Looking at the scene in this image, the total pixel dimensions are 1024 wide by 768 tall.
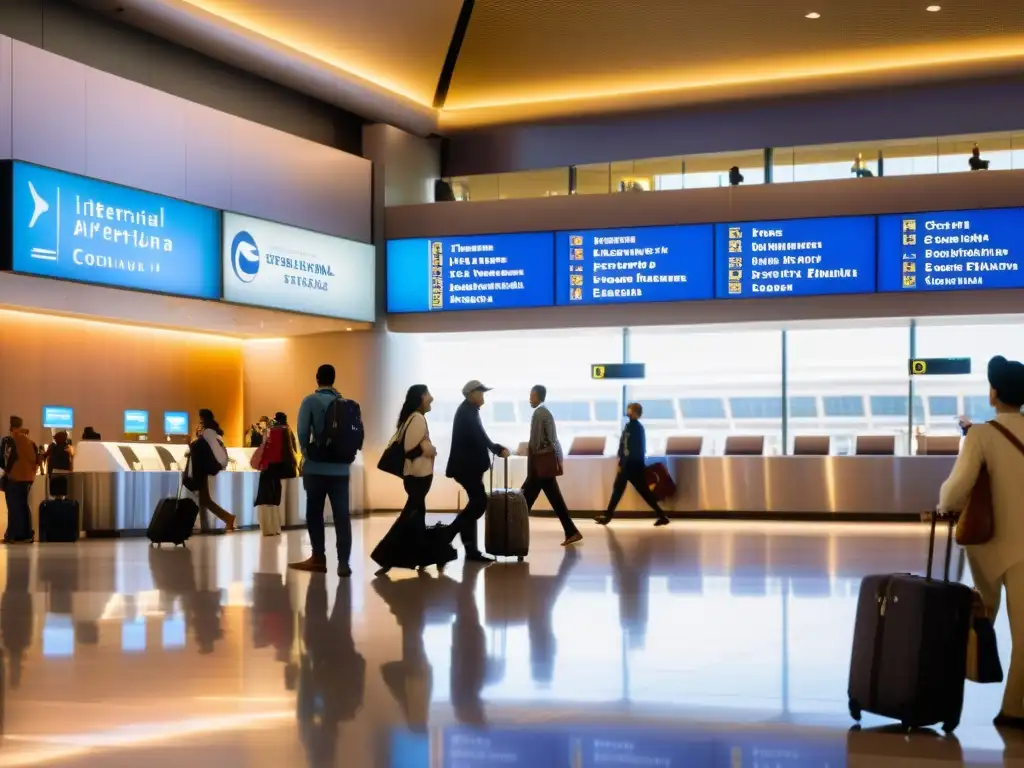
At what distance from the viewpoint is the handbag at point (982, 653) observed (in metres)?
4.30

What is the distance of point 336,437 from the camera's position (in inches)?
404

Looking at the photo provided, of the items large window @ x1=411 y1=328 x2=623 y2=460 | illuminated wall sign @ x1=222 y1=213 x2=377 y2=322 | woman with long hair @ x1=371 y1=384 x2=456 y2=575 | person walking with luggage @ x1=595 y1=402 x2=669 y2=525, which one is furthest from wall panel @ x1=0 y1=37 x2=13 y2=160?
large window @ x1=411 y1=328 x2=623 y2=460

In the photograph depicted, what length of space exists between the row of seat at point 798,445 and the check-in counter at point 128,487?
5.10m

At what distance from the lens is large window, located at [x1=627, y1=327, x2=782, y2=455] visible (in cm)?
2103

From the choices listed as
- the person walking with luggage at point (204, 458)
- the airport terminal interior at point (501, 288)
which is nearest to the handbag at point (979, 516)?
the airport terminal interior at point (501, 288)

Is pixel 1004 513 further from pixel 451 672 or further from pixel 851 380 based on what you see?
pixel 851 380

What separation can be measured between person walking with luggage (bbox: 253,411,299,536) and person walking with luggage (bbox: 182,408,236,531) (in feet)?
1.97

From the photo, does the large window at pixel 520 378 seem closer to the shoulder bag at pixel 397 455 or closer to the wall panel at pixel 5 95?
the wall panel at pixel 5 95

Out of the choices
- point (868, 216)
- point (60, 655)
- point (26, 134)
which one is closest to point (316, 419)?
point (60, 655)

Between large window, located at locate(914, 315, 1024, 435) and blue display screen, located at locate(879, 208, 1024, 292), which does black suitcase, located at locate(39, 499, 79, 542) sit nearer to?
blue display screen, located at locate(879, 208, 1024, 292)

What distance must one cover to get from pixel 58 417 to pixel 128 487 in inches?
78.9

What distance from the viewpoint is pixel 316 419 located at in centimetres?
1031

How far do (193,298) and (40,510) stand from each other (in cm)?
303

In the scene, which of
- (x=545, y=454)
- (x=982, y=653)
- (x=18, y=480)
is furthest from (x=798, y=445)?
(x=982, y=653)
